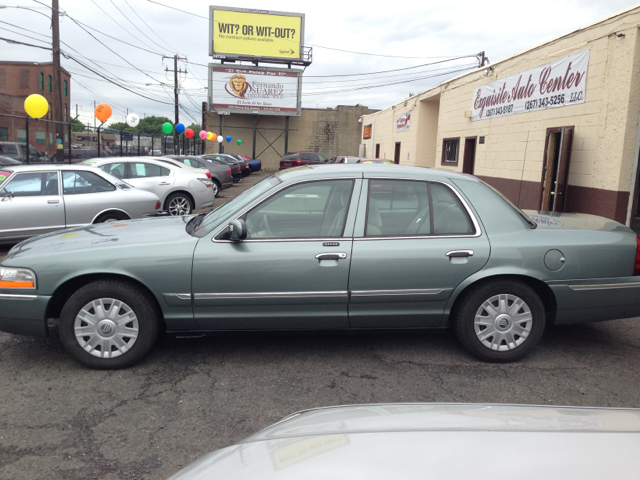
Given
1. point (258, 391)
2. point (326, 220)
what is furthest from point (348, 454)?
point (326, 220)

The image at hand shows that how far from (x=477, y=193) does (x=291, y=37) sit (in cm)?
3997

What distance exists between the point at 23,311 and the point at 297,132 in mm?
42438

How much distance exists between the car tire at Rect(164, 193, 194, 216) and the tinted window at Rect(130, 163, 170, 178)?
23.5 inches

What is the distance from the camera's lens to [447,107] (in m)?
18.7

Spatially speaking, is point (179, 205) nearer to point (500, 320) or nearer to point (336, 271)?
point (336, 271)

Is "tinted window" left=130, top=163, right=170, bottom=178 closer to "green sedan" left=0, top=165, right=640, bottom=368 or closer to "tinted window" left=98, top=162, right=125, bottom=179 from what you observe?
"tinted window" left=98, top=162, right=125, bottom=179

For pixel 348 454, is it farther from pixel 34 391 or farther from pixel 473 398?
pixel 34 391

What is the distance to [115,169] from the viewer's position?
1300 centimetres

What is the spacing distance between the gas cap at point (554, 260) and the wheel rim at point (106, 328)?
3277mm

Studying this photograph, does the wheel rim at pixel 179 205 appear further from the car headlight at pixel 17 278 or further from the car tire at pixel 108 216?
the car headlight at pixel 17 278

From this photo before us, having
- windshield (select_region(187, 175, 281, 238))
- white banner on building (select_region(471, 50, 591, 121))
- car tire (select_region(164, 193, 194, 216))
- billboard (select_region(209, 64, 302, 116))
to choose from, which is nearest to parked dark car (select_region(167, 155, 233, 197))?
car tire (select_region(164, 193, 194, 216))

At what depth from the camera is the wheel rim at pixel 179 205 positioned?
13289mm

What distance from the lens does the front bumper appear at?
4102mm

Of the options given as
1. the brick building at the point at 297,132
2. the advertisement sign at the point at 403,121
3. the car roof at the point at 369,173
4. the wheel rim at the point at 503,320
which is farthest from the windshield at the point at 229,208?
the brick building at the point at 297,132
